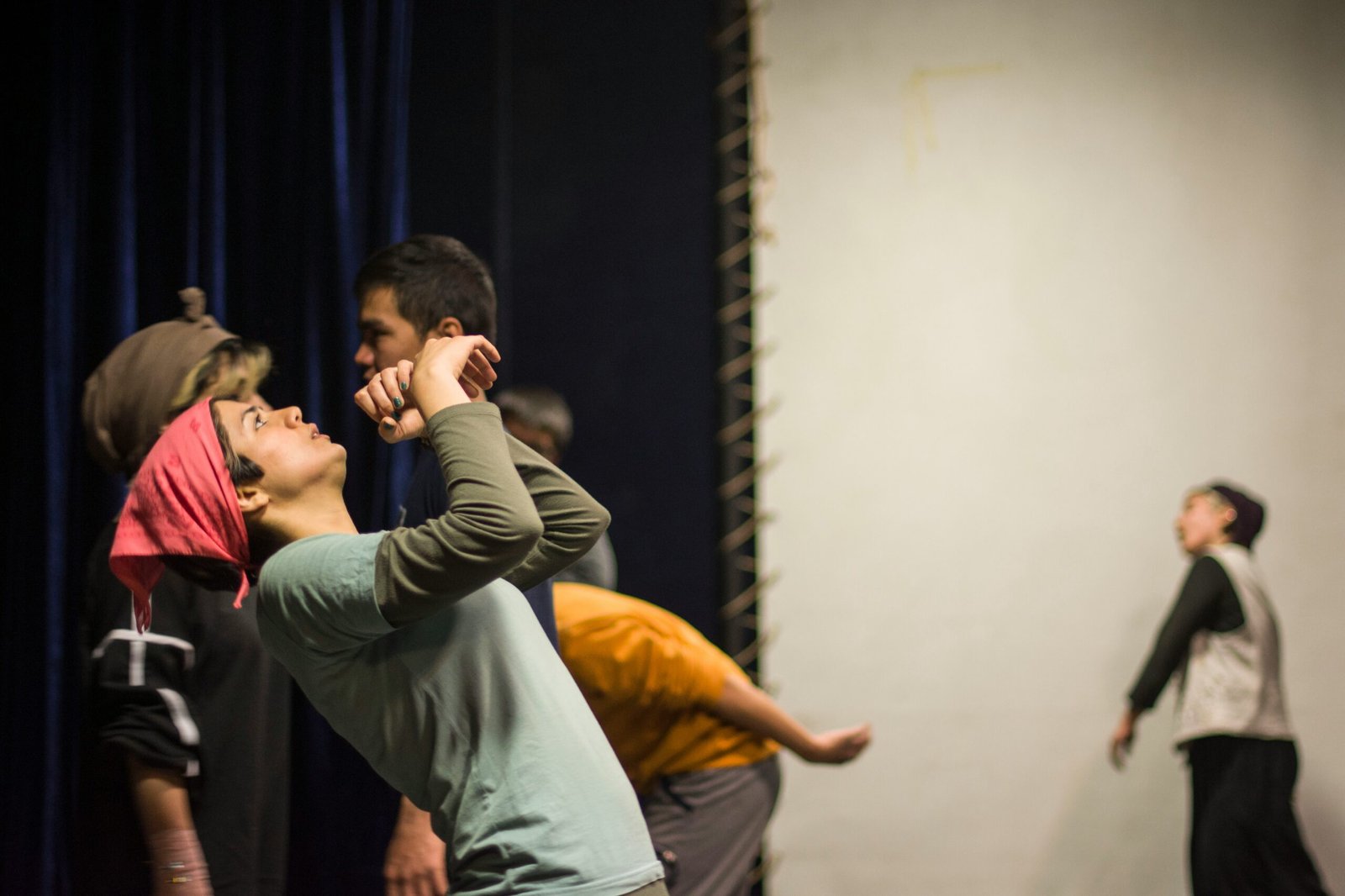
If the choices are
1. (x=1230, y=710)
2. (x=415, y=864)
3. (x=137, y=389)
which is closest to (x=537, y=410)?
(x=137, y=389)

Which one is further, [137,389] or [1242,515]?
[1242,515]

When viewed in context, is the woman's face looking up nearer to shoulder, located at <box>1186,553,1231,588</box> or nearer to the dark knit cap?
shoulder, located at <box>1186,553,1231,588</box>

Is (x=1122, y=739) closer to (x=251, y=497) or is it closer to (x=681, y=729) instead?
(x=681, y=729)

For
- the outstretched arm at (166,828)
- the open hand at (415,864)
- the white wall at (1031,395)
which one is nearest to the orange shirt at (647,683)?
the open hand at (415,864)

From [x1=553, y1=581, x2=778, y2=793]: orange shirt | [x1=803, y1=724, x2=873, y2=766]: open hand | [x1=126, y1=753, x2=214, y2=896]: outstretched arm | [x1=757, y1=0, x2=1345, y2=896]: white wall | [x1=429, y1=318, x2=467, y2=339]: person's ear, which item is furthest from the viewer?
[x1=757, y1=0, x2=1345, y2=896]: white wall

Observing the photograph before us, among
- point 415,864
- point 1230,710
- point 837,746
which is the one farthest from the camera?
point 1230,710

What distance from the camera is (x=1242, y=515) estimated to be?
288cm

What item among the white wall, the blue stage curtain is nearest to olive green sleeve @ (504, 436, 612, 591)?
the blue stage curtain

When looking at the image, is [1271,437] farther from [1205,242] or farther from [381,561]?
[381,561]

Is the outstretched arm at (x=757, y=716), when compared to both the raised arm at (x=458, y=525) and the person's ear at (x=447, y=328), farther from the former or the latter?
the raised arm at (x=458, y=525)

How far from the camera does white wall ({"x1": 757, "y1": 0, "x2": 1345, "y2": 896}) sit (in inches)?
118

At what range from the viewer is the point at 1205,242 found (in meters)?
3.14

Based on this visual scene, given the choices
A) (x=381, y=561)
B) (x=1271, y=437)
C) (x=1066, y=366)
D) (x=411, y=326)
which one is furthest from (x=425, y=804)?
(x=1271, y=437)

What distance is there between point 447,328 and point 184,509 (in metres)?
0.48
